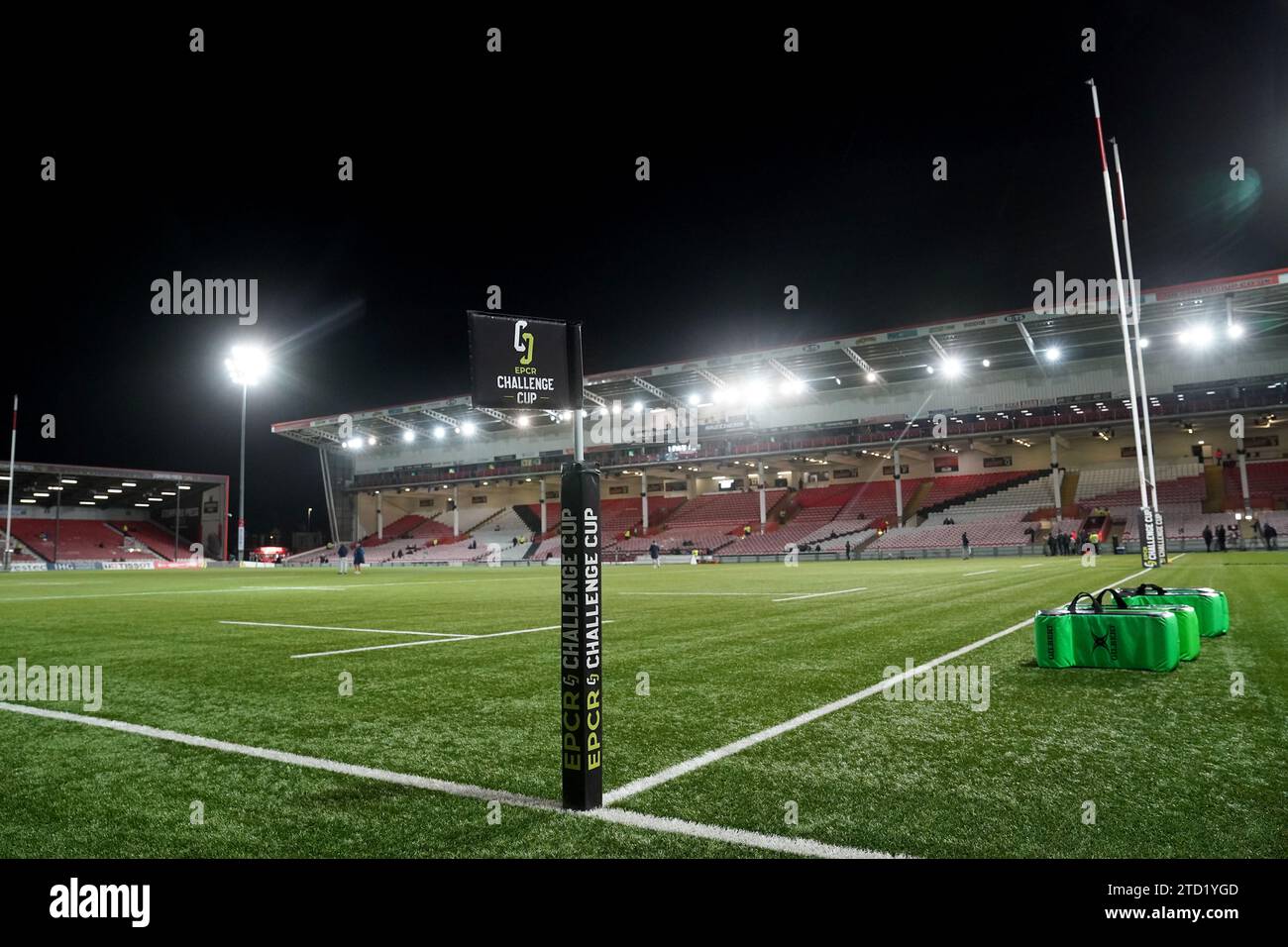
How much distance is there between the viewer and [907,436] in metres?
53.2

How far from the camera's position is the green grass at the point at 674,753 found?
2.65 meters

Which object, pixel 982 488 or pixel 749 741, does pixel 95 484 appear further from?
pixel 749 741

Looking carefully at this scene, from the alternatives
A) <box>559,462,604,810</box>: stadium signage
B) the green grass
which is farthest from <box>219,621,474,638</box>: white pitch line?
<box>559,462,604,810</box>: stadium signage

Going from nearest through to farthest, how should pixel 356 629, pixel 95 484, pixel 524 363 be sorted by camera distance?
pixel 524 363 < pixel 356 629 < pixel 95 484

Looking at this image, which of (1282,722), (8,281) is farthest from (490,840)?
(8,281)

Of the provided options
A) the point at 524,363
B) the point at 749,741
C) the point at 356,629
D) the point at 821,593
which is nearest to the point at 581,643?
the point at 524,363

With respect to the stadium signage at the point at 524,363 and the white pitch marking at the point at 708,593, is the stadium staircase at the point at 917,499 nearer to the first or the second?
the white pitch marking at the point at 708,593

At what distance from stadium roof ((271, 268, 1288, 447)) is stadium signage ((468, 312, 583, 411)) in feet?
144

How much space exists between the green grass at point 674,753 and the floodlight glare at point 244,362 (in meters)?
41.5

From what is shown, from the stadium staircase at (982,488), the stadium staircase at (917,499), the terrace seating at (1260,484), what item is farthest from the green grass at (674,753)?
the stadium staircase at (917,499)

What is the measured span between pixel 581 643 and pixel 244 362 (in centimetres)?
4907

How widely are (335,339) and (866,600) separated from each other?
41784 mm

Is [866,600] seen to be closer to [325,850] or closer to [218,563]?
[325,850]

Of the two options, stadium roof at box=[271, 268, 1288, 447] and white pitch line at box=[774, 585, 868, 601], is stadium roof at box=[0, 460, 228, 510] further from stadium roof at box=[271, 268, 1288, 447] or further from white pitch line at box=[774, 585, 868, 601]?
white pitch line at box=[774, 585, 868, 601]
